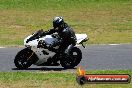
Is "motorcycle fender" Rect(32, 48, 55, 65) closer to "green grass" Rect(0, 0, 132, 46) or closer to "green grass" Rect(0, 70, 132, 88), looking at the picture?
"green grass" Rect(0, 70, 132, 88)

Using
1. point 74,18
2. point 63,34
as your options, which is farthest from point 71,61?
point 74,18

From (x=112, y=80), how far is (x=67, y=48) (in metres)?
8.26

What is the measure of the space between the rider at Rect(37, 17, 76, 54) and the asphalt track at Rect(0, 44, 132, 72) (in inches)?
29.2

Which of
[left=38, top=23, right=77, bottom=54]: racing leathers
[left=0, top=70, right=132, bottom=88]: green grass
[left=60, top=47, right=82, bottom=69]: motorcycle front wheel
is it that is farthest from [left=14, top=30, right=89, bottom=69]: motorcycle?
[left=0, top=70, right=132, bottom=88]: green grass

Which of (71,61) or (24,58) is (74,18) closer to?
(71,61)

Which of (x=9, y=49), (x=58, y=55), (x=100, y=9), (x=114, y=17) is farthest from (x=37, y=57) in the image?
(x=100, y=9)

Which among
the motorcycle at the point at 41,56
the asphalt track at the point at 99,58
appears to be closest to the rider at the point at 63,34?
the motorcycle at the point at 41,56

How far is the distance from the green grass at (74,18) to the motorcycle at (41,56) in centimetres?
835

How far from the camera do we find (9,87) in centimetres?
1357

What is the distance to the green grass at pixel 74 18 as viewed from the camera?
98.4 ft

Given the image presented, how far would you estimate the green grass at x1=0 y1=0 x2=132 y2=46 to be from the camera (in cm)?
3000

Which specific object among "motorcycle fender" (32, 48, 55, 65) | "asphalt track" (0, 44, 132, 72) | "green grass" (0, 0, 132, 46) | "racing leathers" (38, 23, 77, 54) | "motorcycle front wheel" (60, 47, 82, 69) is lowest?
"green grass" (0, 0, 132, 46)

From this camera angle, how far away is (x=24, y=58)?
1808 centimetres

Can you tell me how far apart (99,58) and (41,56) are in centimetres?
357
